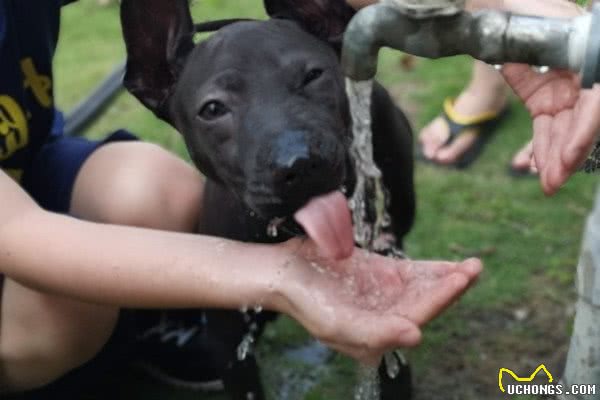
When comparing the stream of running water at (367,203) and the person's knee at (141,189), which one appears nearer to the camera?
the stream of running water at (367,203)

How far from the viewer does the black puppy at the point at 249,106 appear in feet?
4.19

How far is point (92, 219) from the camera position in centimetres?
184

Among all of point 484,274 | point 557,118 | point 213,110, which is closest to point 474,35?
point 557,118

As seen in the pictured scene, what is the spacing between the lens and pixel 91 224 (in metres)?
1.41

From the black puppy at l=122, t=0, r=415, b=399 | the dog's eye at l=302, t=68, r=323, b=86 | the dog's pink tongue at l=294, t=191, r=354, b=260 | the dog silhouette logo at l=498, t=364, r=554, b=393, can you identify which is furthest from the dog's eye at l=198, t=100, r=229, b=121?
the dog silhouette logo at l=498, t=364, r=554, b=393

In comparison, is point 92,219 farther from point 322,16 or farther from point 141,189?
point 322,16

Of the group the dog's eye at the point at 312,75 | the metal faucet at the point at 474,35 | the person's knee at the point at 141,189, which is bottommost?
the person's knee at the point at 141,189

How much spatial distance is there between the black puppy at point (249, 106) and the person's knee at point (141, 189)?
4.5 inches

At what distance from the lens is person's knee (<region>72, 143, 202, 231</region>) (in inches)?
71.2

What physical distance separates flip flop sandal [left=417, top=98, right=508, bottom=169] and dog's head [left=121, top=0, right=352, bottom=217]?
4.07 feet

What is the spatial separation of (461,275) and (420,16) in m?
0.35

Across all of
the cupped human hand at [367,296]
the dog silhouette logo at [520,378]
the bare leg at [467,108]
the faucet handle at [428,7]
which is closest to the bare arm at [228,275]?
the cupped human hand at [367,296]

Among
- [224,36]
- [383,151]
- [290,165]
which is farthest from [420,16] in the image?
[383,151]

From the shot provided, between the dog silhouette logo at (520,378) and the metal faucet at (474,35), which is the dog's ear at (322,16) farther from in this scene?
the dog silhouette logo at (520,378)
